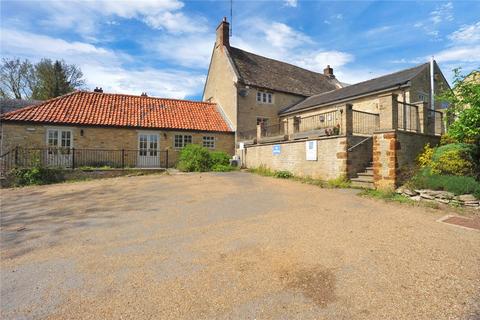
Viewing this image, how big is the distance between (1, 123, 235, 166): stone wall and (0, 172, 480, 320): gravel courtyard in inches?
406

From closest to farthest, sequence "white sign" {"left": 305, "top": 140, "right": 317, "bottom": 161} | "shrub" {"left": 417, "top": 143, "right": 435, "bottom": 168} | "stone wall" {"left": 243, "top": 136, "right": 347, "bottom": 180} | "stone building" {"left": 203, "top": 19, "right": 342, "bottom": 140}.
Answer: "shrub" {"left": 417, "top": 143, "right": 435, "bottom": 168} < "stone wall" {"left": 243, "top": 136, "right": 347, "bottom": 180} < "white sign" {"left": 305, "top": 140, "right": 317, "bottom": 161} < "stone building" {"left": 203, "top": 19, "right": 342, "bottom": 140}

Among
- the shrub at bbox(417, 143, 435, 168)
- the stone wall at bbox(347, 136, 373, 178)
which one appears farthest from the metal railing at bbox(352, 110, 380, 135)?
the shrub at bbox(417, 143, 435, 168)

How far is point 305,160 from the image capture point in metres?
12.7

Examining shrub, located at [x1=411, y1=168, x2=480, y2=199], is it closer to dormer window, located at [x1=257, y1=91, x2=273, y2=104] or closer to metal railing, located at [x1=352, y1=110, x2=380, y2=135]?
metal railing, located at [x1=352, y1=110, x2=380, y2=135]

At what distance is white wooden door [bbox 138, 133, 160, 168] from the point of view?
702 inches

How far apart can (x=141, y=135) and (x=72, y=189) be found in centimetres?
756

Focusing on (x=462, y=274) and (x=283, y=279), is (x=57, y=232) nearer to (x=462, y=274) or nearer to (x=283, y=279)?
(x=283, y=279)

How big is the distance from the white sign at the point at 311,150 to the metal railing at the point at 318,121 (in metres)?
1.11

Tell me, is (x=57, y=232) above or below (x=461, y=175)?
below

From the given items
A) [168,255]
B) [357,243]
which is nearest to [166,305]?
[168,255]

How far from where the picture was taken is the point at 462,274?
341cm

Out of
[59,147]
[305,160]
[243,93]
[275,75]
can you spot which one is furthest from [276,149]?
[59,147]

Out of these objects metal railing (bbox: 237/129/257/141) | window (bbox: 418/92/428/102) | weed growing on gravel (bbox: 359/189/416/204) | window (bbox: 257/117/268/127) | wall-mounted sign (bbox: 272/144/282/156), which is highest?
window (bbox: 418/92/428/102)

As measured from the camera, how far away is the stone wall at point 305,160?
10859 millimetres
